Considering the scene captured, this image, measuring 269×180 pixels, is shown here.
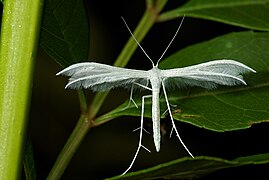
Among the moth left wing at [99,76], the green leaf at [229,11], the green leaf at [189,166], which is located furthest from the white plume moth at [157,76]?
the green leaf at [189,166]

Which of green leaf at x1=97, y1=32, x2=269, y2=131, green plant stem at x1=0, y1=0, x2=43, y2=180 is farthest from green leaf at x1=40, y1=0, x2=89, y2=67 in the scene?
green plant stem at x1=0, y1=0, x2=43, y2=180

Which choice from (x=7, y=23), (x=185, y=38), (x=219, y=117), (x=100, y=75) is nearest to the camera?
(x=7, y=23)

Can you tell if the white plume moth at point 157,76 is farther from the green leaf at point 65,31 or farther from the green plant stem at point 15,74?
the green plant stem at point 15,74

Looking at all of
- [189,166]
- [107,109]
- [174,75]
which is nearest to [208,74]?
[174,75]

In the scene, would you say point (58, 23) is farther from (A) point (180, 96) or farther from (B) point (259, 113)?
(B) point (259, 113)

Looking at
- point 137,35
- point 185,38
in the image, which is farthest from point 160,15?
point 185,38

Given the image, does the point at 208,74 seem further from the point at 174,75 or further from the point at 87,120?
the point at 87,120

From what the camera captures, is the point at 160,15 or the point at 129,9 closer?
the point at 160,15
